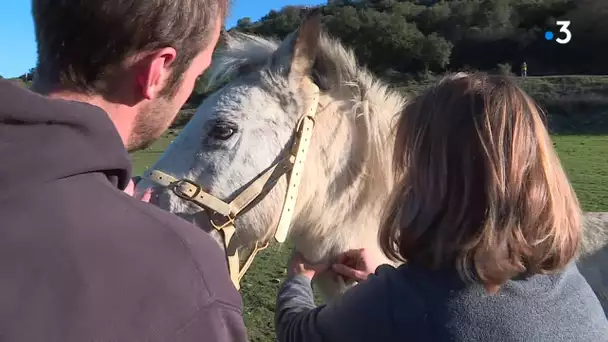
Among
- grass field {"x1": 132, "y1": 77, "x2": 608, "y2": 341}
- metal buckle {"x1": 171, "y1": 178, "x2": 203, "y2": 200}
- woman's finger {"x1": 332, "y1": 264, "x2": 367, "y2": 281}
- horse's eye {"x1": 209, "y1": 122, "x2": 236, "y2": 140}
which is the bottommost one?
grass field {"x1": 132, "y1": 77, "x2": 608, "y2": 341}

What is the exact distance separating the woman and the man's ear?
2.51 ft

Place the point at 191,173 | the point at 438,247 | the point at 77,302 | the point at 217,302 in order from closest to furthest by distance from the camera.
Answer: the point at 77,302 < the point at 217,302 < the point at 438,247 < the point at 191,173

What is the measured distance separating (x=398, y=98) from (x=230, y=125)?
0.80 m

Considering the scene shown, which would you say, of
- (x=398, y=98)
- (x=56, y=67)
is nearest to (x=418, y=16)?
(x=398, y=98)

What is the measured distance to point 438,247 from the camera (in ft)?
4.96

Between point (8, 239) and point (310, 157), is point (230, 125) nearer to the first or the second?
point (310, 157)

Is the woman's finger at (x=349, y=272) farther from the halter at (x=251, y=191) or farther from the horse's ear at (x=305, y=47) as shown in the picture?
the horse's ear at (x=305, y=47)

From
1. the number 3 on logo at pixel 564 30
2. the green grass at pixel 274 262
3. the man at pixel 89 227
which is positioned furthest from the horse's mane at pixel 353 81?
the number 3 on logo at pixel 564 30

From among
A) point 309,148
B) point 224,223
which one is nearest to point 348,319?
point 224,223

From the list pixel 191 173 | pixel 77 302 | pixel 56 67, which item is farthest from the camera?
pixel 191 173

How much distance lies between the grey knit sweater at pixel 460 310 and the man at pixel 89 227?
67cm

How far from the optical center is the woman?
1447 mm

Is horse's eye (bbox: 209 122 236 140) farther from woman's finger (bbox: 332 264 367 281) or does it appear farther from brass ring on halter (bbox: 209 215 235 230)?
woman's finger (bbox: 332 264 367 281)

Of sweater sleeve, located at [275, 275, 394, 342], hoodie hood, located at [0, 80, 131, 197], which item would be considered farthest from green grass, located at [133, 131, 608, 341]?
hoodie hood, located at [0, 80, 131, 197]
